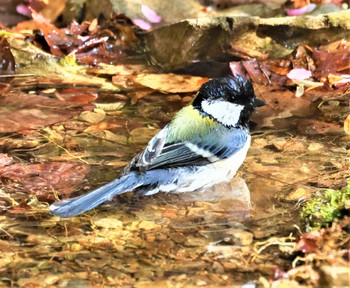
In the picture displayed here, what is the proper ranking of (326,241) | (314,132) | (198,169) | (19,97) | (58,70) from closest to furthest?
(326,241) < (198,169) < (314,132) < (19,97) < (58,70)

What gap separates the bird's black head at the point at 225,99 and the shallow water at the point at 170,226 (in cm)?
27

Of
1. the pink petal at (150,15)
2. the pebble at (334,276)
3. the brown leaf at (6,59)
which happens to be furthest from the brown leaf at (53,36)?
the pebble at (334,276)

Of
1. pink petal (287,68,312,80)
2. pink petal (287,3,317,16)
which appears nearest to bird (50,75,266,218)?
pink petal (287,68,312,80)

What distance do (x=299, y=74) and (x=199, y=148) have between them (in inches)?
55.6

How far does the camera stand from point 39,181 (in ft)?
10.3

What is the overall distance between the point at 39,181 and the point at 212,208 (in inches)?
32.2

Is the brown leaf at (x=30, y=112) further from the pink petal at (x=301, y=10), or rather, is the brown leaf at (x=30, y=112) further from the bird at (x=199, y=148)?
the pink petal at (x=301, y=10)

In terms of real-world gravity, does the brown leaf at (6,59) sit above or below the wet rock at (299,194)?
below

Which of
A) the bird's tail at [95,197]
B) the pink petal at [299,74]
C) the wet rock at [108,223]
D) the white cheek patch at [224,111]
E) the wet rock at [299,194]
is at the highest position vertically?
the white cheek patch at [224,111]

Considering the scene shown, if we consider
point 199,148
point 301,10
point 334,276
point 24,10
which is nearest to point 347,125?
point 199,148

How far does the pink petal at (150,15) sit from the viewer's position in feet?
17.1

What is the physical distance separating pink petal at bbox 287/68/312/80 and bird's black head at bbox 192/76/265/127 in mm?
1047

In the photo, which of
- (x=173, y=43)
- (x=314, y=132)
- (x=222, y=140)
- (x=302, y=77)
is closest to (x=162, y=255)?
(x=222, y=140)

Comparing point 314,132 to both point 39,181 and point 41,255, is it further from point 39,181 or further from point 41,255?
point 41,255
